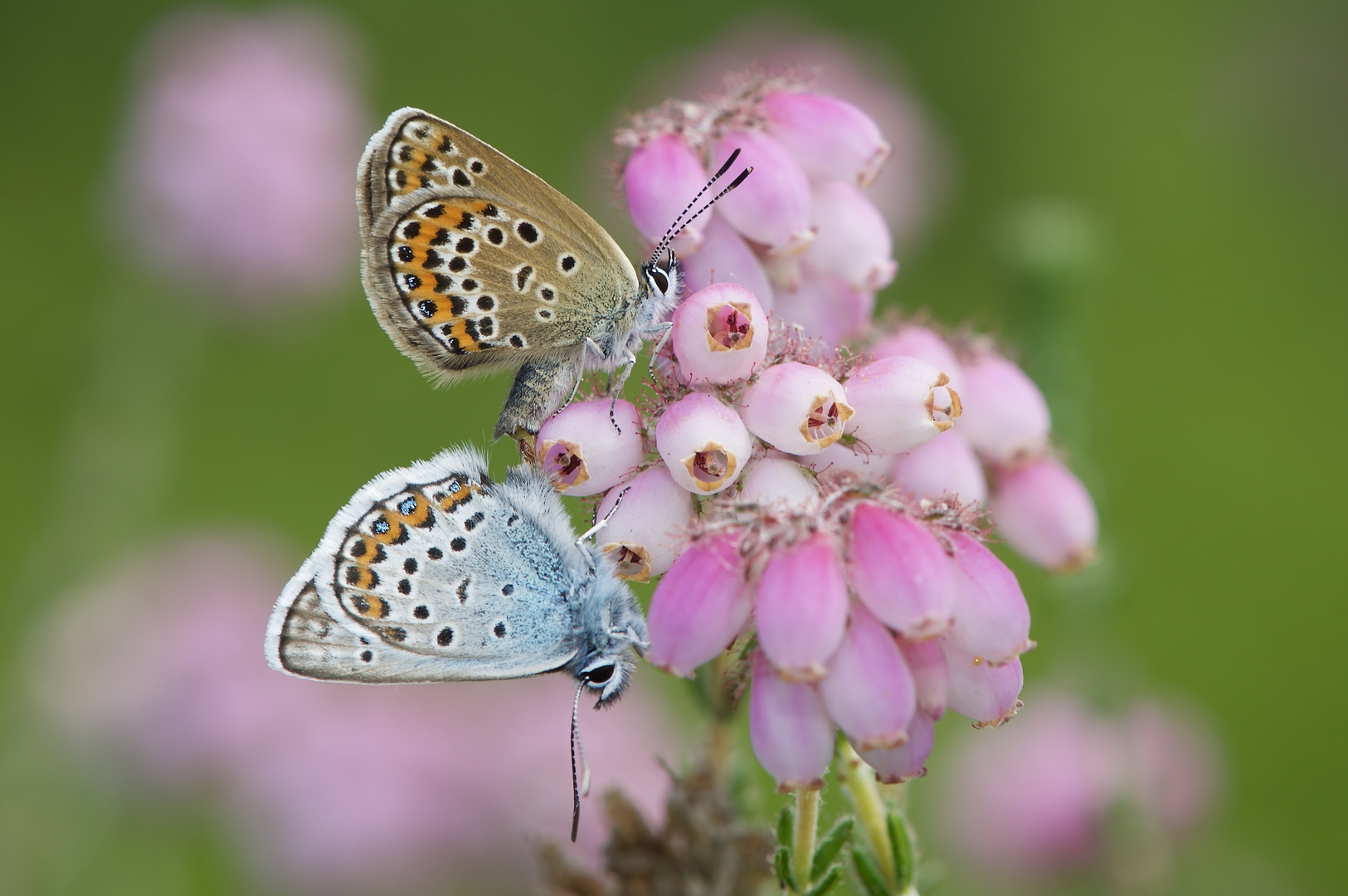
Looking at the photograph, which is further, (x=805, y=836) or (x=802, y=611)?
(x=805, y=836)

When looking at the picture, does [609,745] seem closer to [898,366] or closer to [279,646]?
[279,646]

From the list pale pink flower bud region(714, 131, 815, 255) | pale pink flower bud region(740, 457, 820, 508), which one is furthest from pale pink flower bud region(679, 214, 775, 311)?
pale pink flower bud region(740, 457, 820, 508)

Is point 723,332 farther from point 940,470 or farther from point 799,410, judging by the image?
point 940,470

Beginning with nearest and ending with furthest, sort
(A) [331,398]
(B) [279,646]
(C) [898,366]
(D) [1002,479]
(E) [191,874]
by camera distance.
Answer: (C) [898,366] < (B) [279,646] < (D) [1002,479] < (E) [191,874] < (A) [331,398]

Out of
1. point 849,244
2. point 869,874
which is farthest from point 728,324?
point 869,874

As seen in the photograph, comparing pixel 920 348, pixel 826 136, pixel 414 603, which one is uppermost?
pixel 826 136

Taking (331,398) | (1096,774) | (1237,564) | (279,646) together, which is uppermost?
(1237,564)

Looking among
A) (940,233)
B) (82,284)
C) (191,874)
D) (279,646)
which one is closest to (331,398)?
(82,284)
